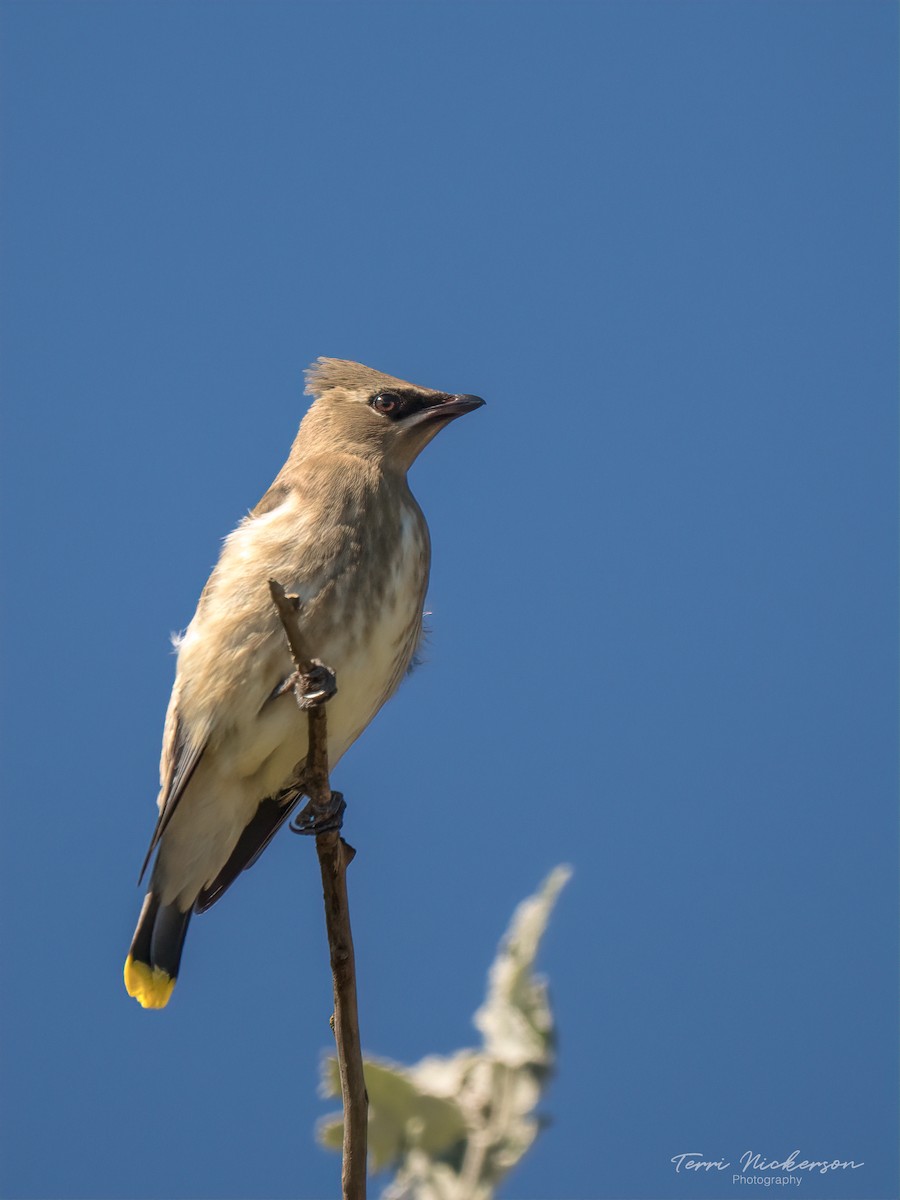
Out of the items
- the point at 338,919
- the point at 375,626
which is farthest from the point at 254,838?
the point at 338,919

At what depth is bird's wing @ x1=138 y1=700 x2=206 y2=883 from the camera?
5.03 meters

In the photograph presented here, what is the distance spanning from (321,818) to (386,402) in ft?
6.69

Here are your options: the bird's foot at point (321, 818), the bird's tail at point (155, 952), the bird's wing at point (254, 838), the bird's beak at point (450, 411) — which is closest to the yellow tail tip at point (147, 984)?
the bird's tail at point (155, 952)

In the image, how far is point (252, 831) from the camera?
5379mm

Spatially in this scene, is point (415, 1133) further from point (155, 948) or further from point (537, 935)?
point (155, 948)

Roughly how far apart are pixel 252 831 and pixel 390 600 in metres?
1.03

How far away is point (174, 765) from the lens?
511cm

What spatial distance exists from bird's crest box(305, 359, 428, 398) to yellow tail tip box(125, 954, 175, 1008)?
2329mm

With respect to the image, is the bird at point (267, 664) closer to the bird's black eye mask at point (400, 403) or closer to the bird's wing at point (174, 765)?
the bird's wing at point (174, 765)

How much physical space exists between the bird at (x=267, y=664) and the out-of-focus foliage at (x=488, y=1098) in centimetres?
168

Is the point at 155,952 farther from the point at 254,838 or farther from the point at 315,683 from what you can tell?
the point at 315,683

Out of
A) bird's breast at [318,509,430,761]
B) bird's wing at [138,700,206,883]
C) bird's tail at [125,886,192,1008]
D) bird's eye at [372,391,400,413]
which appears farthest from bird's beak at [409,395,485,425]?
bird's tail at [125,886,192,1008]

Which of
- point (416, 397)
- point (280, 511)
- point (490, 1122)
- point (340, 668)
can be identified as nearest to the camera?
point (490, 1122)

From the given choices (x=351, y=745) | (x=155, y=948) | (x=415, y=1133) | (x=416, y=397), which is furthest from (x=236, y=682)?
(x=415, y=1133)
